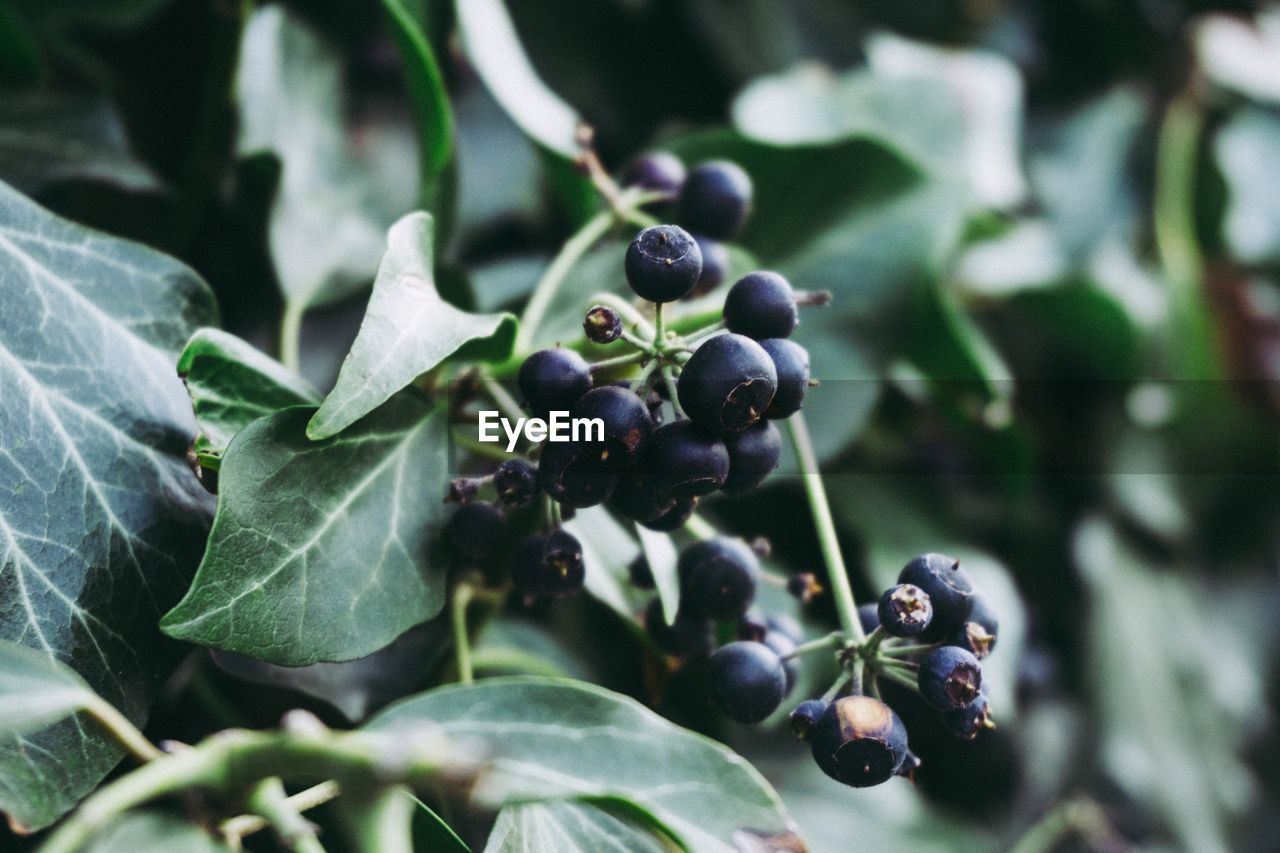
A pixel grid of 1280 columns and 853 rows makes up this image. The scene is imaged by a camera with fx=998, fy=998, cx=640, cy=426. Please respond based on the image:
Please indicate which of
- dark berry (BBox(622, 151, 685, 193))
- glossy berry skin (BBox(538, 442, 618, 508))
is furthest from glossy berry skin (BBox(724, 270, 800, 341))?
dark berry (BBox(622, 151, 685, 193))

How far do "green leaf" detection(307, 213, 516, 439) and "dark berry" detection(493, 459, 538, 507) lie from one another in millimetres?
71

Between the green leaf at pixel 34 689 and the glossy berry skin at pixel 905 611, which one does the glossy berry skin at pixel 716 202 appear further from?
the green leaf at pixel 34 689

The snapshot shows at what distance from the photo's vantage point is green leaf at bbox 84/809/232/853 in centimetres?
37

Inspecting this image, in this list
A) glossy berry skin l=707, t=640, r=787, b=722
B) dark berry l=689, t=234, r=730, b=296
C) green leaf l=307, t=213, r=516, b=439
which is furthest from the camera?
dark berry l=689, t=234, r=730, b=296

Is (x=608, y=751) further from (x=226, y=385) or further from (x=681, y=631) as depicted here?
(x=226, y=385)

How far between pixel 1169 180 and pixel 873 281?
32.5 inches

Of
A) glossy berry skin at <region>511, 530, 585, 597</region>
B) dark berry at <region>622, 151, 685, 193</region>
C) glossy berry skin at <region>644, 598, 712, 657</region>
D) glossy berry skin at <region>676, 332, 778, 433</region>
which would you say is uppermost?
dark berry at <region>622, 151, 685, 193</region>

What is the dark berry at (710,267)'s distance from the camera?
0.68 m

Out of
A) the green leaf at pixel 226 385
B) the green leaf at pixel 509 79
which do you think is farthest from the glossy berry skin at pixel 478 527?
the green leaf at pixel 509 79

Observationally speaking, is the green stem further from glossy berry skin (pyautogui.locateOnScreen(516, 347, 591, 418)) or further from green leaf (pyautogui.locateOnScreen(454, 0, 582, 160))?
green leaf (pyautogui.locateOnScreen(454, 0, 582, 160))

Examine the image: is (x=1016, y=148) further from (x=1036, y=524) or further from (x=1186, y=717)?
(x=1186, y=717)

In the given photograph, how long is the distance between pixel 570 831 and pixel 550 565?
0.48 feet

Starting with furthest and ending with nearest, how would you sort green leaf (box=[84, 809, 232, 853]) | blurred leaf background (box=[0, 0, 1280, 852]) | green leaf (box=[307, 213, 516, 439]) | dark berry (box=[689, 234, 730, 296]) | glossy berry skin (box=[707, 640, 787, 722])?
blurred leaf background (box=[0, 0, 1280, 852]) → dark berry (box=[689, 234, 730, 296]) → glossy berry skin (box=[707, 640, 787, 722]) → green leaf (box=[307, 213, 516, 439]) → green leaf (box=[84, 809, 232, 853])

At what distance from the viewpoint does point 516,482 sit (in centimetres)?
54
